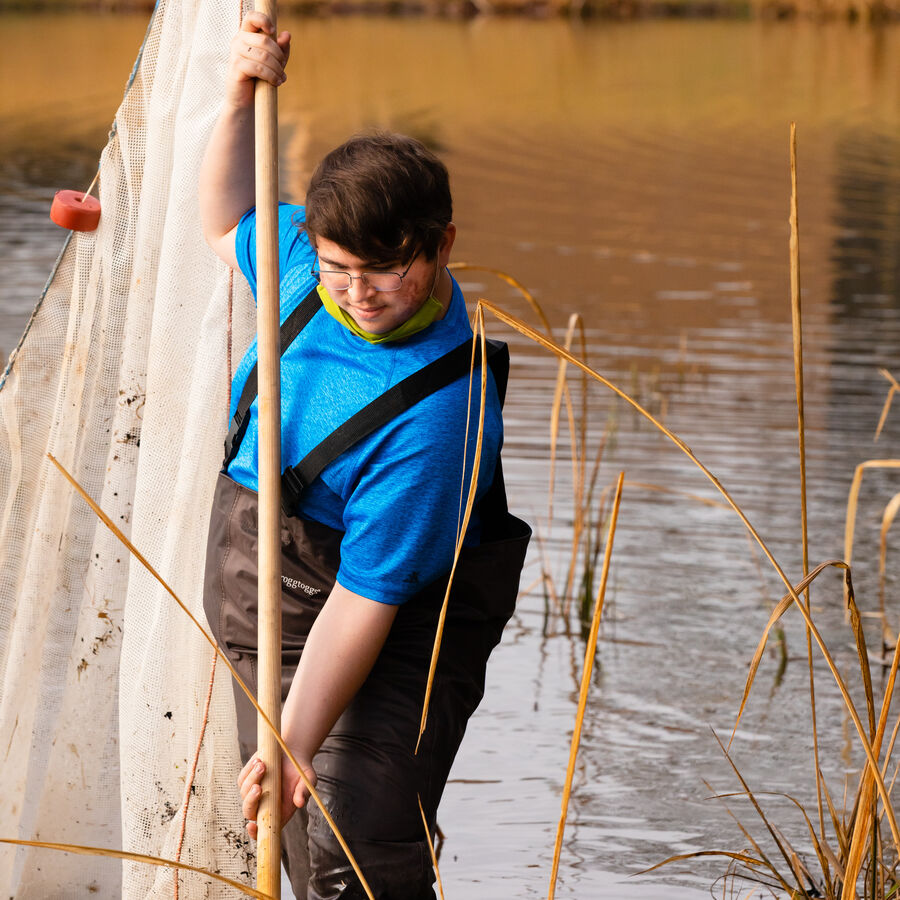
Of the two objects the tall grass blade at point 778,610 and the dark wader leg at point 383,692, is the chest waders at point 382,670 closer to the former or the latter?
the dark wader leg at point 383,692

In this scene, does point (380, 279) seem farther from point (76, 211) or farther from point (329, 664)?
point (76, 211)

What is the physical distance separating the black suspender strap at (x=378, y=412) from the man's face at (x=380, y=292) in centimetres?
9

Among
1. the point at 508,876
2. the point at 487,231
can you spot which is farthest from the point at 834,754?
the point at 487,231

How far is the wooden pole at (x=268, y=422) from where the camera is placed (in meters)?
1.82

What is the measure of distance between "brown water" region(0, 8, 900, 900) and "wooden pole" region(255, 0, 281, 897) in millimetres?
1695

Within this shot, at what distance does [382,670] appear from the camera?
2297 millimetres

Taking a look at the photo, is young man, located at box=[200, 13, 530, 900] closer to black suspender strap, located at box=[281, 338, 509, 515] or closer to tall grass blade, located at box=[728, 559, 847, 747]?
black suspender strap, located at box=[281, 338, 509, 515]

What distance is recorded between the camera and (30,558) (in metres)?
2.64

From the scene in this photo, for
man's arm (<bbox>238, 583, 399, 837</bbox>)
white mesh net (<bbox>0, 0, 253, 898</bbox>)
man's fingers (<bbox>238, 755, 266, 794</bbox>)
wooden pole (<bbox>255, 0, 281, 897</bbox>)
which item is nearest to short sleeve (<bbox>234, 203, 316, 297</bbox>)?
white mesh net (<bbox>0, 0, 253, 898</bbox>)

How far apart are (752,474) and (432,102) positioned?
14.5 meters

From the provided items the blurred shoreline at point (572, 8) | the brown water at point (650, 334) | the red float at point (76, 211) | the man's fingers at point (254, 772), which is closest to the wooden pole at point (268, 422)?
the man's fingers at point (254, 772)

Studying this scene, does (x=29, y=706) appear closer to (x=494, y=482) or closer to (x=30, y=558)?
(x=30, y=558)

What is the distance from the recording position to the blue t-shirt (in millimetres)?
2062

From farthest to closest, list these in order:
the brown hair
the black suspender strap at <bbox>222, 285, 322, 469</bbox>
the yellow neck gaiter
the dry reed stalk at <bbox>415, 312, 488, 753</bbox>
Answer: the black suspender strap at <bbox>222, 285, 322, 469</bbox> → the yellow neck gaiter → the brown hair → the dry reed stalk at <bbox>415, 312, 488, 753</bbox>
